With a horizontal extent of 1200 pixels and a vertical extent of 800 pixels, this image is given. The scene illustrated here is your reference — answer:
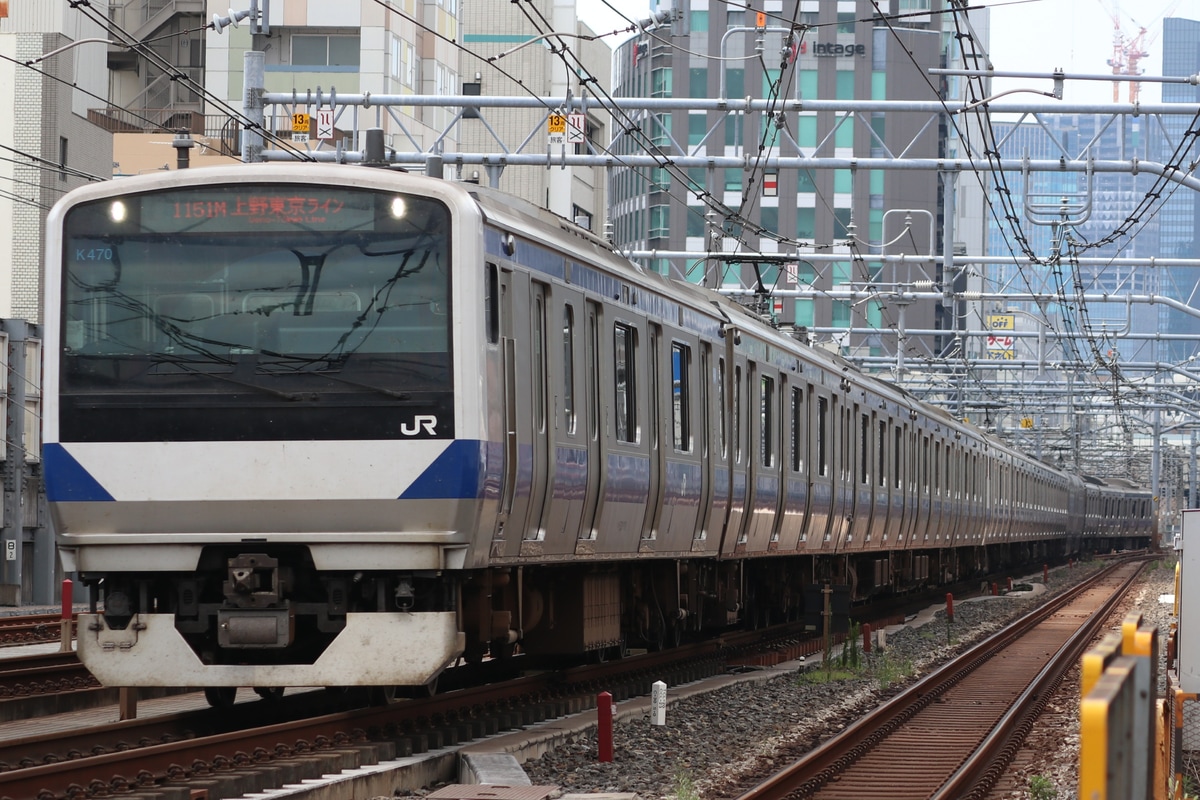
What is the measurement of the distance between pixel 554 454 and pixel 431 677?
2.05 metres

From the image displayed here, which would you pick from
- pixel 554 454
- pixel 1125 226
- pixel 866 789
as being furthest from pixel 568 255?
pixel 1125 226

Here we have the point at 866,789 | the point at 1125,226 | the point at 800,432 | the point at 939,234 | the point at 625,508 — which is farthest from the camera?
the point at 939,234

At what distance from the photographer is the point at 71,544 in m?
10.2

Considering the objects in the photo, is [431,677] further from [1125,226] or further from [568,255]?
[1125,226]

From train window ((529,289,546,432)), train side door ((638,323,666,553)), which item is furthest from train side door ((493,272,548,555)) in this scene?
train side door ((638,323,666,553))

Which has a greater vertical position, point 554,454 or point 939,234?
point 939,234

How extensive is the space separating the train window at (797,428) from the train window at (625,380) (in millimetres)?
6007

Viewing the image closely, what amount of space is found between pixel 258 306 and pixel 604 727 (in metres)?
3.13

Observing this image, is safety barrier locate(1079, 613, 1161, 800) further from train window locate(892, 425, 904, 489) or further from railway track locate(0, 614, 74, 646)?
train window locate(892, 425, 904, 489)

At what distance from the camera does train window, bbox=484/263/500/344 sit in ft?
33.6

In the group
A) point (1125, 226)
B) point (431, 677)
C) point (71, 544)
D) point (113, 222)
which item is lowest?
point (431, 677)

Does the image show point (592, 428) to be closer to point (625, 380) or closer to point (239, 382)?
point (625, 380)

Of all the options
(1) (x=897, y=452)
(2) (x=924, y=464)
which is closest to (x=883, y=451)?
(1) (x=897, y=452)

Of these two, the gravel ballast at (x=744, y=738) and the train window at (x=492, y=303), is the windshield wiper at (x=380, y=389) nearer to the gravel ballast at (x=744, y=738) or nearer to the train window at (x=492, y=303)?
the train window at (x=492, y=303)
